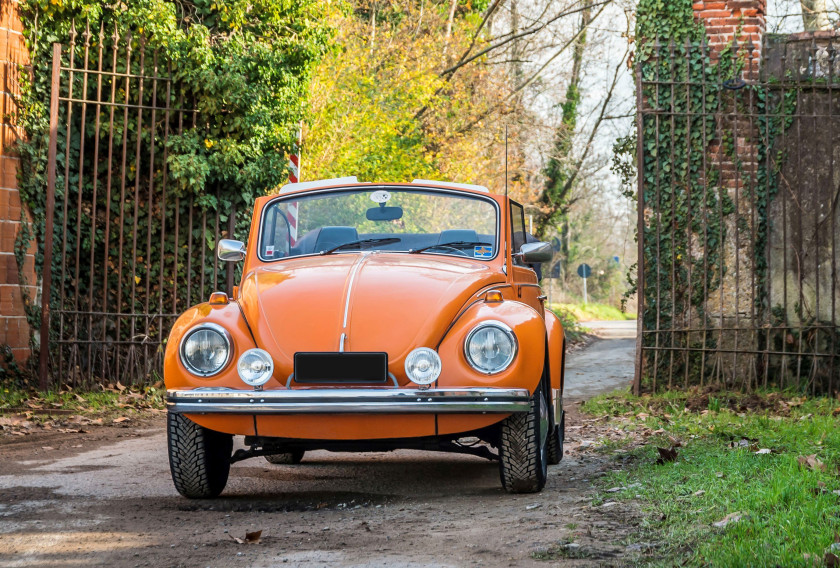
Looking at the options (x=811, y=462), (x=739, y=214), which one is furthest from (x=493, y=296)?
(x=739, y=214)

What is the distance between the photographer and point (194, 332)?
5.41 metres

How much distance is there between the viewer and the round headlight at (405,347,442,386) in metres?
5.17

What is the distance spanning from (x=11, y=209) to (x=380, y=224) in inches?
237

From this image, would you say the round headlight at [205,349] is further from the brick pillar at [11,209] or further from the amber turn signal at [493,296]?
the brick pillar at [11,209]

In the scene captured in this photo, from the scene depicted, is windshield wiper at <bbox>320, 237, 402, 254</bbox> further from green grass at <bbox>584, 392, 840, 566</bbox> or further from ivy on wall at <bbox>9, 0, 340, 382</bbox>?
ivy on wall at <bbox>9, 0, 340, 382</bbox>

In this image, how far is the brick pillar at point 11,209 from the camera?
10.9 m

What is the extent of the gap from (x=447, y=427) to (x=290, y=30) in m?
8.80

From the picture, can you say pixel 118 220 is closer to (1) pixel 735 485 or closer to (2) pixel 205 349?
(2) pixel 205 349

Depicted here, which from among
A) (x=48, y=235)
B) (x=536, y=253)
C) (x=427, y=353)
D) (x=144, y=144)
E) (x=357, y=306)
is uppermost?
(x=144, y=144)

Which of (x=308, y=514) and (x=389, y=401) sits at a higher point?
(x=389, y=401)

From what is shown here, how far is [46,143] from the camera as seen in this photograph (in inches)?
446

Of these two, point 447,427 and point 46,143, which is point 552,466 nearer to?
point 447,427

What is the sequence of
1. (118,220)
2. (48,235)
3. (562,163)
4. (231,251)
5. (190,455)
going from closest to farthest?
1. (190,455)
2. (231,251)
3. (48,235)
4. (118,220)
5. (562,163)

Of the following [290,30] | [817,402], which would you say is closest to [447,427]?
[817,402]
